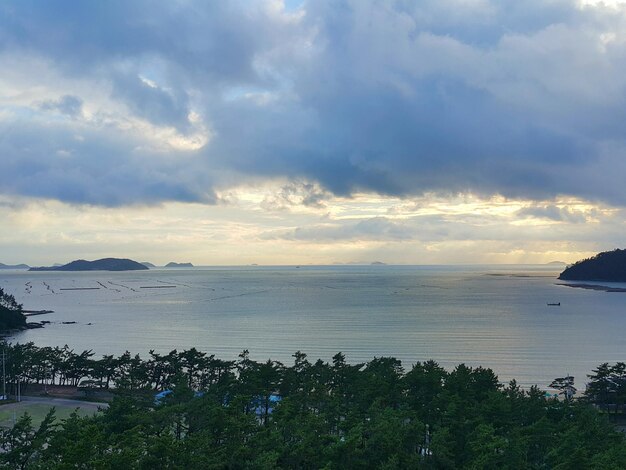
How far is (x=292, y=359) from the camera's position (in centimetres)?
5875

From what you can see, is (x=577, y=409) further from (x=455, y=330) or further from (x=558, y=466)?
(x=455, y=330)

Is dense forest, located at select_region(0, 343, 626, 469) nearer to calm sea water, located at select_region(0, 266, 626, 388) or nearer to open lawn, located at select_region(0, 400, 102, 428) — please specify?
open lawn, located at select_region(0, 400, 102, 428)

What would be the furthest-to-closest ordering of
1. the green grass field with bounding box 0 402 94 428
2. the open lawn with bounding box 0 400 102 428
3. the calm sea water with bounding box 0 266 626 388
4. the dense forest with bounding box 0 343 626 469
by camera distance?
the calm sea water with bounding box 0 266 626 388 < the open lawn with bounding box 0 400 102 428 < the green grass field with bounding box 0 402 94 428 < the dense forest with bounding box 0 343 626 469

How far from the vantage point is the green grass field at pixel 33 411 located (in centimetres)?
3239

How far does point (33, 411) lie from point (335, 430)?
2160 centimetres

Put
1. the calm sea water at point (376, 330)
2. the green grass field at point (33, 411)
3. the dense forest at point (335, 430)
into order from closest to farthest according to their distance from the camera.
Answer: the dense forest at point (335, 430) → the green grass field at point (33, 411) → the calm sea water at point (376, 330)

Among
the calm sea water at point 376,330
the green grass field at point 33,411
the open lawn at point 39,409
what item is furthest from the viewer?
the calm sea water at point 376,330

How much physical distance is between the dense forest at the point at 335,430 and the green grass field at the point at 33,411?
5.83m

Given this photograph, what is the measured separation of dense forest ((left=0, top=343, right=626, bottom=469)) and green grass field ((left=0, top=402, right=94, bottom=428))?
583 cm

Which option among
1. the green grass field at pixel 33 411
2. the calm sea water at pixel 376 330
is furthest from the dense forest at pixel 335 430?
the calm sea water at pixel 376 330

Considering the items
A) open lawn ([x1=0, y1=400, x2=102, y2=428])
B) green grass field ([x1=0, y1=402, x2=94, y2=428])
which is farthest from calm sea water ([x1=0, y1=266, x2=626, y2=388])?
green grass field ([x1=0, y1=402, x2=94, y2=428])

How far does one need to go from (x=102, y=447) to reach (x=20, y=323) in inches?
3269

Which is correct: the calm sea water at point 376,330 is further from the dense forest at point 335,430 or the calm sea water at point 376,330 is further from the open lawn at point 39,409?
the open lawn at point 39,409

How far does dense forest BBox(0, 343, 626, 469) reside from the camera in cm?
1844
